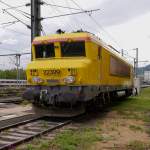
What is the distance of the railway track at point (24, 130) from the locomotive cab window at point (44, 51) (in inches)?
99.4

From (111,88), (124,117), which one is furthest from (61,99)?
(111,88)

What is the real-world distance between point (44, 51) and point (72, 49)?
1247 mm

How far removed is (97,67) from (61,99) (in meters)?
2.41

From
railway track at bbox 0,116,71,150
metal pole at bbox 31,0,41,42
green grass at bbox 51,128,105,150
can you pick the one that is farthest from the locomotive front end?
metal pole at bbox 31,0,41,42

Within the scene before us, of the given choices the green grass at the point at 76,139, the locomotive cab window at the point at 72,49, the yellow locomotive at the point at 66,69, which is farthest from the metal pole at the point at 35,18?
the green grass at the point at 76,139

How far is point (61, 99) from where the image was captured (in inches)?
550

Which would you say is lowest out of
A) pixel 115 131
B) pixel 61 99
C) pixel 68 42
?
pixel 115 131

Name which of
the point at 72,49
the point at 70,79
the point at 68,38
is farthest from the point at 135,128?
the point at 68,38

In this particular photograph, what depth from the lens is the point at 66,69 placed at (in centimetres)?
1430

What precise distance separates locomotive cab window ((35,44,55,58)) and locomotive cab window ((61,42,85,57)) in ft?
1.63

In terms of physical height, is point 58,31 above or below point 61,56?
above

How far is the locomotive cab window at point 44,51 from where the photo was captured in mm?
15656

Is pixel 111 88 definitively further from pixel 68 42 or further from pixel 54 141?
pixel 54 141

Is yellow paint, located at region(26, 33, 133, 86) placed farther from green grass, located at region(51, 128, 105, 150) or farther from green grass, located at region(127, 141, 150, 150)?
green grass, located at region(127, 141, 150, 150)
